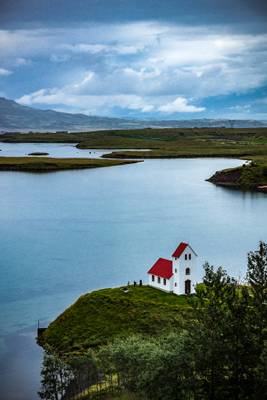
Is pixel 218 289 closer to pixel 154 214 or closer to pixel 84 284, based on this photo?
pixel 84 284

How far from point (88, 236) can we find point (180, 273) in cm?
3618

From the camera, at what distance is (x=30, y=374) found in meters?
50.6

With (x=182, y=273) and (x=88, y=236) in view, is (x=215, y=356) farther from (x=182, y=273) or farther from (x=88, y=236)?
(x=88, y=236)

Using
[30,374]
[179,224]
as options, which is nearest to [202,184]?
[179,224]

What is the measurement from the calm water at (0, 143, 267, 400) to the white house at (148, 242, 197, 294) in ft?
27.5

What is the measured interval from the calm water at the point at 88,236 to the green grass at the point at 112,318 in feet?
8.04

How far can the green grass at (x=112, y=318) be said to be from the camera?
180ft

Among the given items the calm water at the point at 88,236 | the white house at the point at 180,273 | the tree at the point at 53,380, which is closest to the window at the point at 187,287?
the white house at the point at 180,273

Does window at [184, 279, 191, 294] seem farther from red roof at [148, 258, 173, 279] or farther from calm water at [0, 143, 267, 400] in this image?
calm water at [0, 143, 267, 400]

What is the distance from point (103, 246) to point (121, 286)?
75.1ft

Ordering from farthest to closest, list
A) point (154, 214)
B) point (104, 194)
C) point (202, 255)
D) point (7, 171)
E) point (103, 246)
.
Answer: point (7, 171), point (104, 194), point (154, 214), point (103, 246), point (202, 255)

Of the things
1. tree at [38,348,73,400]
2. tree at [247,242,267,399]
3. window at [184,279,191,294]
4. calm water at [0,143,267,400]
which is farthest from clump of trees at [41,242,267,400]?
window at [184,279,191,294]

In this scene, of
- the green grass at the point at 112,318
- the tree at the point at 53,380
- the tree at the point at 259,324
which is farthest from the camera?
the green grass at the point at 112,318

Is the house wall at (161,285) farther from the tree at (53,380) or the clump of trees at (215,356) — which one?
the clump of trees at (215,356)
